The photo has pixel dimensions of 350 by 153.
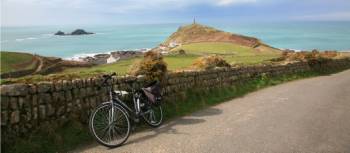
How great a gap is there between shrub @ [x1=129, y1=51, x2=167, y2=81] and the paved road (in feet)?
4.61

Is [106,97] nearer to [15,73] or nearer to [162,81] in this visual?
[162,81]

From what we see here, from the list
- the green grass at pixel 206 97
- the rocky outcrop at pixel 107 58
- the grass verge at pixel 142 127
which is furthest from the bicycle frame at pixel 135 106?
the rocky outcrop at pixel 107 58

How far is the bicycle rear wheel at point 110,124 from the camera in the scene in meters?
7.47

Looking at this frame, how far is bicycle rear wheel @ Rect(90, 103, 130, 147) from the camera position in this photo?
747cm

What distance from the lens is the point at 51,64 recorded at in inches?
861

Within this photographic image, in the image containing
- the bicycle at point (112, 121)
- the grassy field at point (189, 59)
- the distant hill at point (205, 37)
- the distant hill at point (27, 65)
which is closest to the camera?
the bicycle at point (112, 121)

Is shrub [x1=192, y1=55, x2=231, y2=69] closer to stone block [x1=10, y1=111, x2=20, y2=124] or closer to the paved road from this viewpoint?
the paved road

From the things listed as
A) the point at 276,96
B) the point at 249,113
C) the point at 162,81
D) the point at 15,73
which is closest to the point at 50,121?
the point at 162,81

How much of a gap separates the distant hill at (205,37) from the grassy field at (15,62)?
2927 cm

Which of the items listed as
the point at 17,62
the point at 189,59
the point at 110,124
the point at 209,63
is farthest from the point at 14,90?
the point at 189,59

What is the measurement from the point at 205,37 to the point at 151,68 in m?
45.4

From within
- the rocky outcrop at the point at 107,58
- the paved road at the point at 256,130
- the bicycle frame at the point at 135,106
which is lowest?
the paved road at the point at 256,130

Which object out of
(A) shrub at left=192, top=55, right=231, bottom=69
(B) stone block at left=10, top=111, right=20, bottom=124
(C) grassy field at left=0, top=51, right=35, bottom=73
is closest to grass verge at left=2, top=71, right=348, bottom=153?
(B) stone block at left=10, top=111, right=20, bottom=124

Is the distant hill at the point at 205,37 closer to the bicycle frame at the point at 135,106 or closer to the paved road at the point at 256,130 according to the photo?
the paved road at the point at 256,130
